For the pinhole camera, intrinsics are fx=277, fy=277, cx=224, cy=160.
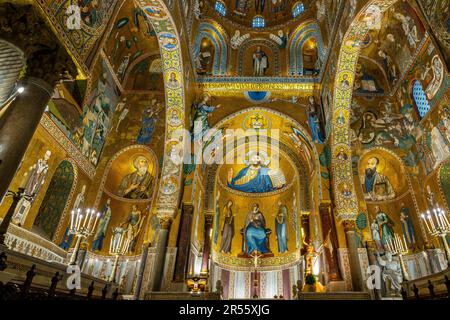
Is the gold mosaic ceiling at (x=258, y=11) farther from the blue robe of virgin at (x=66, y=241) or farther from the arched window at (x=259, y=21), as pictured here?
the blue robe of virgin at (x=66, y=241)

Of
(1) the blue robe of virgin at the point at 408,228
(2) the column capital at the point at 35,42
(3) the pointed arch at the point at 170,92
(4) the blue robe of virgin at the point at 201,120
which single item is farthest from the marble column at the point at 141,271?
(1) the blue robe of virgin at the point at 408,228

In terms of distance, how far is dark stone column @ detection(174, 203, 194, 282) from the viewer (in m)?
8.90

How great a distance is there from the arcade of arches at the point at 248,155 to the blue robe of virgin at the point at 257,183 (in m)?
0.07

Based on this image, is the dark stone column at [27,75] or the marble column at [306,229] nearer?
the dark stone column at [27,75]

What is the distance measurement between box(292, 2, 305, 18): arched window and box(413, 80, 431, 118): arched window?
21.0 feet

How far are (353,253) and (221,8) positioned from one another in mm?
12765

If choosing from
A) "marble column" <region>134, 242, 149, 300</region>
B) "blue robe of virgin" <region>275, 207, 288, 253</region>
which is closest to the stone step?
"blue robe of virgin" <region>275, 207, 288, 253</region>

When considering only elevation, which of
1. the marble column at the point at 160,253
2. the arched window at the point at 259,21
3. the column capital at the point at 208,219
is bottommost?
the marble column at the point at 160,253

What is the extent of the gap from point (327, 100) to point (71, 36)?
9.34 metres

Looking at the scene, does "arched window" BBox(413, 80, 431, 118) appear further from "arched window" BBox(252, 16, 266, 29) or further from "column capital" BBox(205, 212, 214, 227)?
"column capital" BBox(205, 212, 214, 227)

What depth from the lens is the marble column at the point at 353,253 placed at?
872 centimetres

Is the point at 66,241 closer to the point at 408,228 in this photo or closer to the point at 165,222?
the point at 165,222

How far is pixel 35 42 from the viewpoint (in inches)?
155

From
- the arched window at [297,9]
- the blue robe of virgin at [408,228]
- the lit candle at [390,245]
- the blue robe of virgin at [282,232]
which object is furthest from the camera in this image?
the arched window at [297,9]
